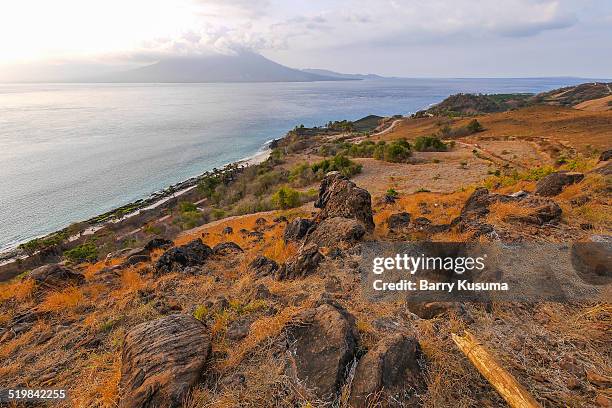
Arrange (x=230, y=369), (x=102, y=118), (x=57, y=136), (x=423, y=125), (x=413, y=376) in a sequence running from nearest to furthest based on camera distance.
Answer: (x=413, y=376)
(x=230, y=369)
(x=423, y=125)
(x=57, y=136)
(x=102, y=118)

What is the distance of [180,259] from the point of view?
1004 centimetres

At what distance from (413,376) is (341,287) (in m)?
2.97

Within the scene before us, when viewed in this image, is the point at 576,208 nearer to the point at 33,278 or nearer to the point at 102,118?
the point at 33,278

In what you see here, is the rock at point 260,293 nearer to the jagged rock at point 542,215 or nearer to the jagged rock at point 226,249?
the jagged rock at point 226,249

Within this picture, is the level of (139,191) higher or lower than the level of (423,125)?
lower

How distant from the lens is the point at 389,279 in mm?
6953

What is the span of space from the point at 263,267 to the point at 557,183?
1017cm

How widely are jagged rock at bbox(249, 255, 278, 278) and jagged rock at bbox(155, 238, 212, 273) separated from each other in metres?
2.07

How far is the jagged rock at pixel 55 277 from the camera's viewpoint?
368 inches

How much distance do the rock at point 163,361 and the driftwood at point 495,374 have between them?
350 centimetres

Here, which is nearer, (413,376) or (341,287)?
(413,376)

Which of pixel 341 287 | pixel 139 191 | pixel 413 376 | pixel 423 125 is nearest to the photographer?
pixel 413 376

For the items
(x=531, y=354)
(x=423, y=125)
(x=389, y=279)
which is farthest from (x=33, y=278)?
(x=423, y=125)

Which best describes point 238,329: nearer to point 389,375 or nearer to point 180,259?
point 389,375
